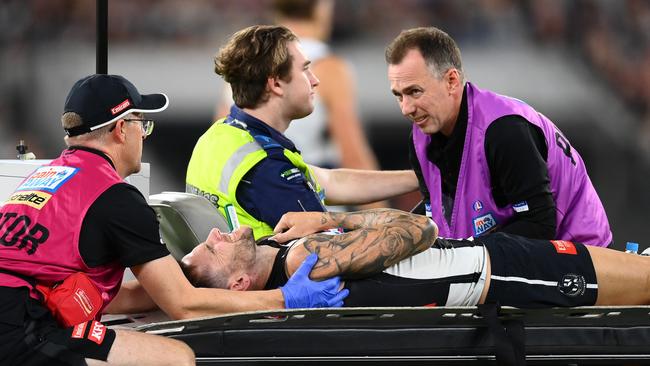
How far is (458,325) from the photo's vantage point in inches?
88.9

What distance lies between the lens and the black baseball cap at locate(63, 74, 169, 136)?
220 cm

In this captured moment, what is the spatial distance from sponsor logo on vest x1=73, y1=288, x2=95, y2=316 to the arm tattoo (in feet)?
1.88

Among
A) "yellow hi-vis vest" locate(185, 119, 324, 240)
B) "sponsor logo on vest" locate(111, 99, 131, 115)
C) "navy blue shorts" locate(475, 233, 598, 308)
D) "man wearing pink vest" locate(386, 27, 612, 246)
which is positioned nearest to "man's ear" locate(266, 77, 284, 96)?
"yellow hi-vis vest" locate(185, 119, 324, 240)

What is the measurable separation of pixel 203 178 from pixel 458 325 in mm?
1019

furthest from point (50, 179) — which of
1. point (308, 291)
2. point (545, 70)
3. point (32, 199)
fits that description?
point (545, 70)

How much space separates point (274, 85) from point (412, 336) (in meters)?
1.05

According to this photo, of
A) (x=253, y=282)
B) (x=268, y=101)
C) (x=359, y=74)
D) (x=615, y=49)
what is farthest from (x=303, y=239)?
(x=615, y=49)

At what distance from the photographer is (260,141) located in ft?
9.21

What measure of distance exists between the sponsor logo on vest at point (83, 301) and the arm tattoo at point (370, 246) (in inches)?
22.6

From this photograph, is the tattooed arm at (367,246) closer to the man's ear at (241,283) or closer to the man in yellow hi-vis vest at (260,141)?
the man's ear at (241,283)

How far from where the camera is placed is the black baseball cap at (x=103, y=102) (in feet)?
7.20

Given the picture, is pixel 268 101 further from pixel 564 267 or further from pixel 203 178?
pixel 564 267

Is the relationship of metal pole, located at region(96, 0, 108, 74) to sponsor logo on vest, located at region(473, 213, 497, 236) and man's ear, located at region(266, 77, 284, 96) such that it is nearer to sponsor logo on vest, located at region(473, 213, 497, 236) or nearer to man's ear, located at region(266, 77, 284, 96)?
man's ear, located at region(266, 77, 284, 96)

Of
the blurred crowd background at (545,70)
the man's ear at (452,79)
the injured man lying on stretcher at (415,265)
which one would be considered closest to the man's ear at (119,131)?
the injured man lying on stretcher at (415,265)
